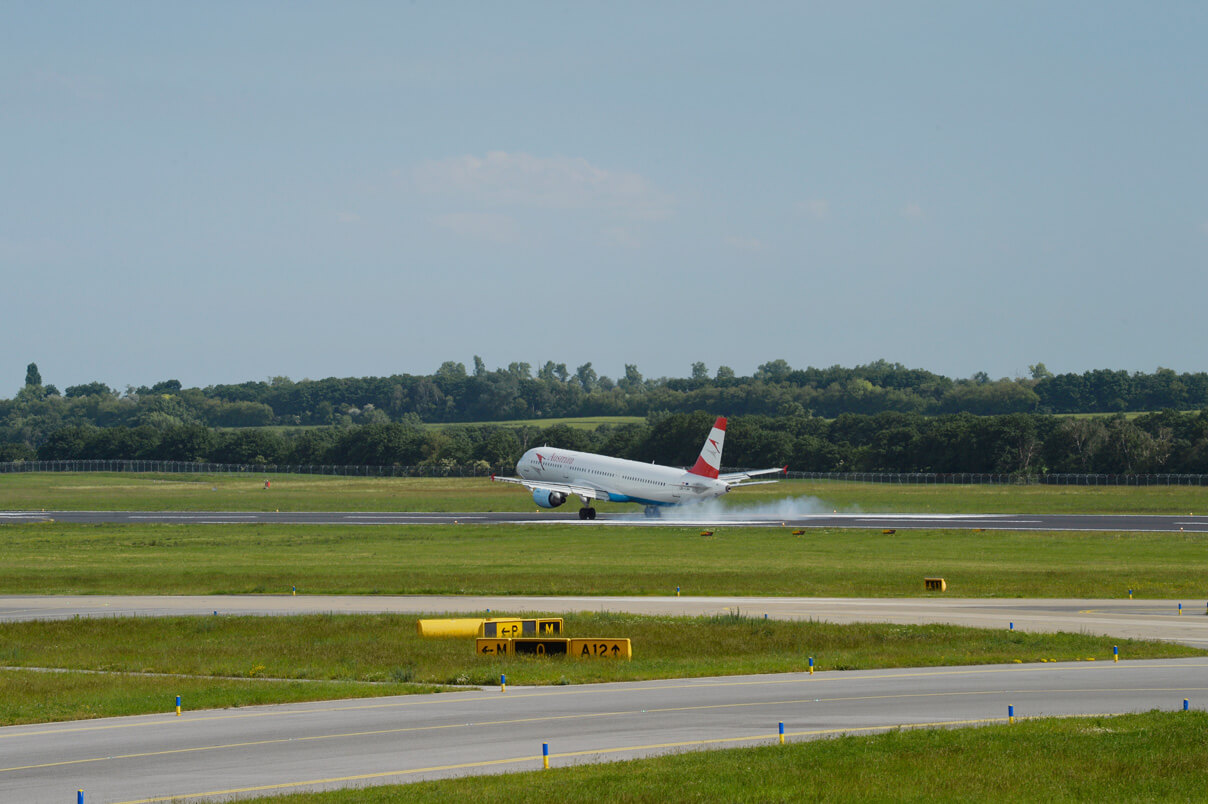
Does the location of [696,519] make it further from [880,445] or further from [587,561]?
[880,445]

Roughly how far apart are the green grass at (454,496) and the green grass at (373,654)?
2691 inches

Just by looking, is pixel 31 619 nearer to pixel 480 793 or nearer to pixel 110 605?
pixel 110 605

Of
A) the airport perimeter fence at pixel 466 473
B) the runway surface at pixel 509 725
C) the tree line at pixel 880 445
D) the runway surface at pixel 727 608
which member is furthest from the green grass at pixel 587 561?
the tree line at pixel 880 445

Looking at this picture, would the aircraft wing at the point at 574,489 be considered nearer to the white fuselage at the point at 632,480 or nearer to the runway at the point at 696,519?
the white fuselage at the point at 632,480

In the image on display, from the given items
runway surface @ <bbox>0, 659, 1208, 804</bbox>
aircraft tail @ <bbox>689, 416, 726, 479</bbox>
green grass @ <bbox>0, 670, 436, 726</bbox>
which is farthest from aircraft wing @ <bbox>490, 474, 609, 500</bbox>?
runway surface @ <bbox>0, 659, 1208, 804</bbox>

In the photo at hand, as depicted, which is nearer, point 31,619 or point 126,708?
point 126,708

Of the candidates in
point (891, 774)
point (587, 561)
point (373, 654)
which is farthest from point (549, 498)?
point (891, 774)

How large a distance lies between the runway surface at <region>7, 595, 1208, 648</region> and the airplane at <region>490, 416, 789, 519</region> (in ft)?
141

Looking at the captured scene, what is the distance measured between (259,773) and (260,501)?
10776cm

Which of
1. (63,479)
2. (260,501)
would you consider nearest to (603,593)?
(260,501)

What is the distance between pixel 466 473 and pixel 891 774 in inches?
6412

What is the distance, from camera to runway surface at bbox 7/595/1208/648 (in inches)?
1391

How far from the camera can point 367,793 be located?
52.3ft

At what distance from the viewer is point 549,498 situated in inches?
3644
